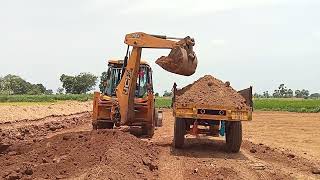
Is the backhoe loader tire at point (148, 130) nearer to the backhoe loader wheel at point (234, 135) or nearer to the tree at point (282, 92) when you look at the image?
the backhoe loader wheel at point (234, 135)

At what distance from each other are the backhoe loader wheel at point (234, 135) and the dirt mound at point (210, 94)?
0.64 m

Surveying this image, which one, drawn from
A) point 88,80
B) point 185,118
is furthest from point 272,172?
point 88,80

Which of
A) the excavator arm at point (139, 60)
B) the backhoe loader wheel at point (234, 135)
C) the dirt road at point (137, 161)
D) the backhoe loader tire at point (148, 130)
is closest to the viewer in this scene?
the dirt road at point (137, 161)

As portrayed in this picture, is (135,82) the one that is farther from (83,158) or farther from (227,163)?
(83,158)

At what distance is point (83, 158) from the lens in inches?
404

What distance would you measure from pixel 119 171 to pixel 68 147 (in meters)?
3.16

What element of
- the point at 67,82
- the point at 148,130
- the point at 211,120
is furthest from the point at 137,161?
the point at 67,82

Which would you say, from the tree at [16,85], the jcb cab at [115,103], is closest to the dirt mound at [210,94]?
the jcb cab at [115,103]

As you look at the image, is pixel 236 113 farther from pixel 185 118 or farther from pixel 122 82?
pixel 122 82

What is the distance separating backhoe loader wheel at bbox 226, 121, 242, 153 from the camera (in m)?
13.2

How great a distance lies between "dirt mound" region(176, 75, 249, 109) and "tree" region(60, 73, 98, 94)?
3506 inches

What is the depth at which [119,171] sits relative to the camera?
29.4 feet

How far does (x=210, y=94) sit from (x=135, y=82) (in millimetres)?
2803

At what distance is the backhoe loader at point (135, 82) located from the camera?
44.8ft
